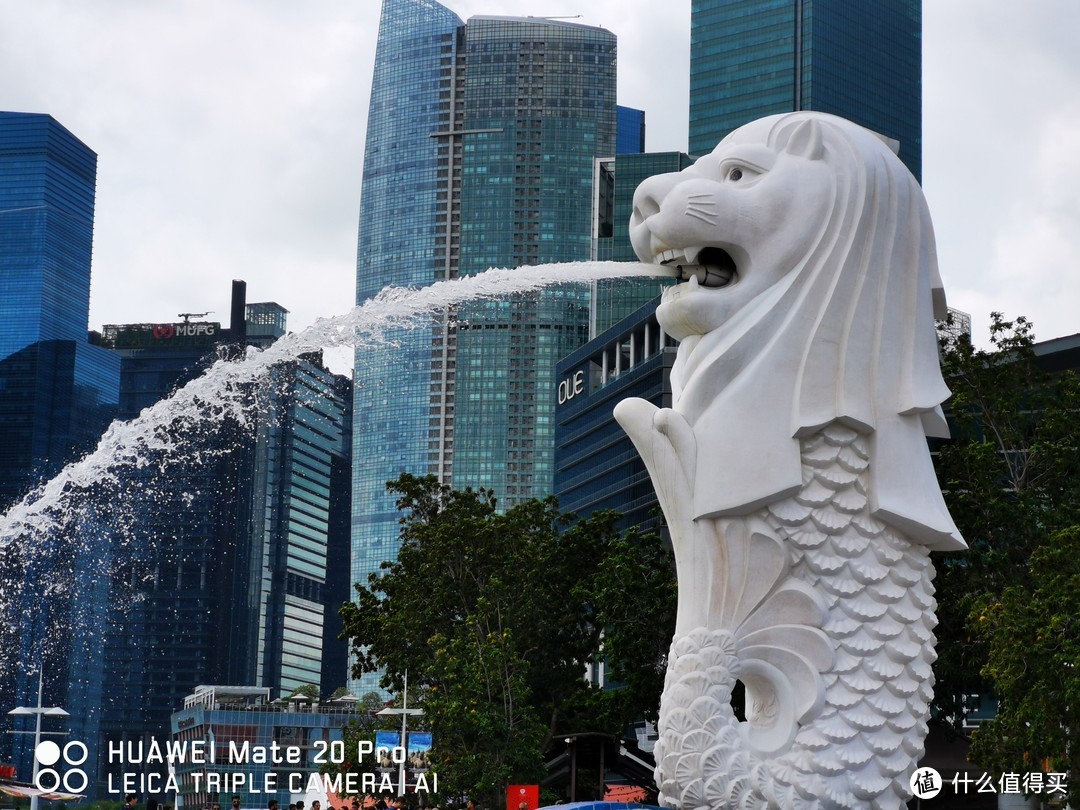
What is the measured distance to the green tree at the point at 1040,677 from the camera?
22.2m

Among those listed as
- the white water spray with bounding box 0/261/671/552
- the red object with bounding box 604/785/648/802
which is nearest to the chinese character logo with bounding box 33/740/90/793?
the white water spray with bounding box 0/261/671/552

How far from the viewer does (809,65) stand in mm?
103625

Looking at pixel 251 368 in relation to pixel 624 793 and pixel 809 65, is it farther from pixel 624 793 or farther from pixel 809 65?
pixel 809 65

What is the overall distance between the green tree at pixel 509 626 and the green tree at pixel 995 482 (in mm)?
5432

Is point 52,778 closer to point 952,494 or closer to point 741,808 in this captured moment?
point 741,808

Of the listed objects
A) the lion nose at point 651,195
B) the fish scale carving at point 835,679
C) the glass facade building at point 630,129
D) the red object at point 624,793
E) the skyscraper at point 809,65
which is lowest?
the red object at point 624,793

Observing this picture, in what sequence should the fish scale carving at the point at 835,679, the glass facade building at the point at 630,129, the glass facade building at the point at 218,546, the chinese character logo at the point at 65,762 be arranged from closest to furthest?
the fish scale carving at the point at 835,679, the chinese character logo at the point at 65,762, the glass facade building at the point at 218,546, the glass facade building at the point at 630,129

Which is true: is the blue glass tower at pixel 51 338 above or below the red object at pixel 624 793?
above

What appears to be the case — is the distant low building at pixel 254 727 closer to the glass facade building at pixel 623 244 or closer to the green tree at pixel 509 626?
the glass facade building at pixel 623 244

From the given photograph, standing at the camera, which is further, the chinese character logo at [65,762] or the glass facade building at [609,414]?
the glass facade building at [609,414]

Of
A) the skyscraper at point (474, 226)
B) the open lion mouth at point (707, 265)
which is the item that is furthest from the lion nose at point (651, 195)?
the skyscraper at point (474, 226)

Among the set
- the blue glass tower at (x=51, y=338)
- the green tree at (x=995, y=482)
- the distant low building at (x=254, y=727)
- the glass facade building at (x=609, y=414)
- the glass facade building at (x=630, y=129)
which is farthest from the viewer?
the glass facade building at (x=630, y=129)

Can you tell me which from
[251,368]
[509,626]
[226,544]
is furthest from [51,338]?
[251,368]

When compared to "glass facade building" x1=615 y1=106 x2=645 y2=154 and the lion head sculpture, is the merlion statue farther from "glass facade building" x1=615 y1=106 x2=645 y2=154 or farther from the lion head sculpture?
"glass facade building" x1=615 y1=106 x2=645 y2=154
